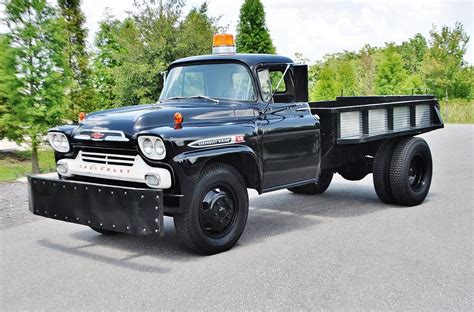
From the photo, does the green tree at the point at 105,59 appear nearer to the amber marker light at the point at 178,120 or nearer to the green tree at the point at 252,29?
the green tree at the point at 252,29

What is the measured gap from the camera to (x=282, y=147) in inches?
253

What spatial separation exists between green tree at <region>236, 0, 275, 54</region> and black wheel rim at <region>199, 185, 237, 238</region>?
21.6 metres

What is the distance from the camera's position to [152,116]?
5547 millimetres

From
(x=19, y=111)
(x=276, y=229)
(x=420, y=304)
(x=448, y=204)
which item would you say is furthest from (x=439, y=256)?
(x=19, y=111)

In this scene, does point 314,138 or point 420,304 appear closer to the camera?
point 420,304

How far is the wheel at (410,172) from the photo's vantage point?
7.79 metres

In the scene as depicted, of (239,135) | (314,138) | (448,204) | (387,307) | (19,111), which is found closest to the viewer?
(387,307)

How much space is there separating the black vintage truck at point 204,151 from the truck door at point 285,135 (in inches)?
0.5

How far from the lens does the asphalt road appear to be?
14.5 feet

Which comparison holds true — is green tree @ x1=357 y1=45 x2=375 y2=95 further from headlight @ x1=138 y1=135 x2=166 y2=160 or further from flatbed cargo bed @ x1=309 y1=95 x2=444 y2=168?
headlight @ x1=138 y1=135 x2=166 y2=160

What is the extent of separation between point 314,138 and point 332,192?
104 inches

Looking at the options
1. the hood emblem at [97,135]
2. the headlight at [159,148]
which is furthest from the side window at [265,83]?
the hood emblem at [97,135]

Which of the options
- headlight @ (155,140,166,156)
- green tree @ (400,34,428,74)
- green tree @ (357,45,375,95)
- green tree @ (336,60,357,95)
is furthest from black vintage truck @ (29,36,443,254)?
green tree @ (400,34,428,74)

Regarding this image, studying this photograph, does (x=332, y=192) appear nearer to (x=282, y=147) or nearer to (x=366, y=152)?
(x=366, y=152)
